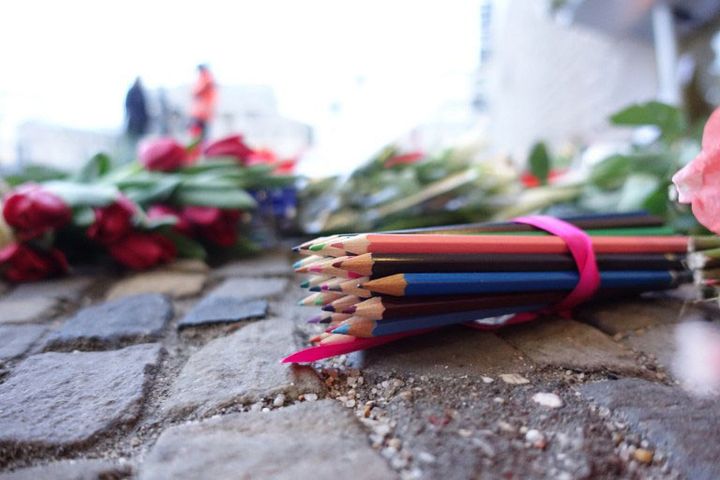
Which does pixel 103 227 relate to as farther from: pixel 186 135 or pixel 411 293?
pixel 186 135

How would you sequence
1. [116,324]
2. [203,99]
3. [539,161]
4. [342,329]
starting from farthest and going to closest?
[203,99], [539,161], [116,324], [342,329]

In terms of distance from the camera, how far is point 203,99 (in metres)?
1.52

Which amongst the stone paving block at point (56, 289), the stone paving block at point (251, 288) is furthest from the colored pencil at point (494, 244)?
the stone paving block at point (56, 289)

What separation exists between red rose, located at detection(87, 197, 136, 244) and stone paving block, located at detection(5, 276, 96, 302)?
10 centimetres

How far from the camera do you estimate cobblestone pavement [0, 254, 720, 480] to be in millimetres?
329

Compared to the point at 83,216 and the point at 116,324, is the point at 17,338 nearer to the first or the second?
the point at 116,324

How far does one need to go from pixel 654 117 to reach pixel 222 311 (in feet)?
2.95

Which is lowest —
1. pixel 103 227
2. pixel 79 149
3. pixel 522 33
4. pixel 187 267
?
pixel 187 267

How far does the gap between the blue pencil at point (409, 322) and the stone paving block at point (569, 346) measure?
3 centimetres

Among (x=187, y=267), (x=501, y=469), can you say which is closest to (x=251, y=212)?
(x=187, y=267)

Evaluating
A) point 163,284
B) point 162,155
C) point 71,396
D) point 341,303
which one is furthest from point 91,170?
point 341,303

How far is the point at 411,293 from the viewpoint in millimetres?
454

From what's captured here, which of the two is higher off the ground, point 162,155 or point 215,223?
point 162,155

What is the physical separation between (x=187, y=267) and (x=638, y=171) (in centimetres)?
97
